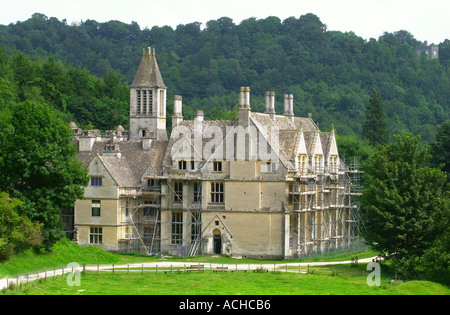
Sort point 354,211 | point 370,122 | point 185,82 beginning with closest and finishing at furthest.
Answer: point 354,211 < point 370,122 < point 185,82

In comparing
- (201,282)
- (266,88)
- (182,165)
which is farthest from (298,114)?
(201,282)

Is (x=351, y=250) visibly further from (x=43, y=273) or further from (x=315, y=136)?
(x=43, y=273)

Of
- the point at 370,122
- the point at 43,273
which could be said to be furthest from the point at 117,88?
the point at 43,273

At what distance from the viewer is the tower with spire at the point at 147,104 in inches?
3556

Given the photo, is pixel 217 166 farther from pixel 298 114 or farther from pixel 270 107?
pixel 298 114

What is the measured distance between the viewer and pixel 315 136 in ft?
285

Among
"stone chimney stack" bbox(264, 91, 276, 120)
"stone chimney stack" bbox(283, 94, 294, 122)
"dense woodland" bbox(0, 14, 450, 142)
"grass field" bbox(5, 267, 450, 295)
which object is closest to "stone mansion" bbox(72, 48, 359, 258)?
"stone chimney stack" bbox(264, 91, 276, 120)

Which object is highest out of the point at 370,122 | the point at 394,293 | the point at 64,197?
the point at 370,122

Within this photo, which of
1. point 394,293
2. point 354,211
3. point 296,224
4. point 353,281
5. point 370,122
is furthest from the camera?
point 370,122

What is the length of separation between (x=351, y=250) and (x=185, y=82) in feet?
348

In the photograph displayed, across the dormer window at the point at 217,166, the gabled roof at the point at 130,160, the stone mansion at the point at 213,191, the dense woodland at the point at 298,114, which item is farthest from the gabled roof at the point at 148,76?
the dormer window at the point at 217,166

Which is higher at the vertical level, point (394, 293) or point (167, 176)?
point (167, 176)

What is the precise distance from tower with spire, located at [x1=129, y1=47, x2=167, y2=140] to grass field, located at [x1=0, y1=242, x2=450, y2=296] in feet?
63.6

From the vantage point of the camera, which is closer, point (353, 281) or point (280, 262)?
point (353, 281)
